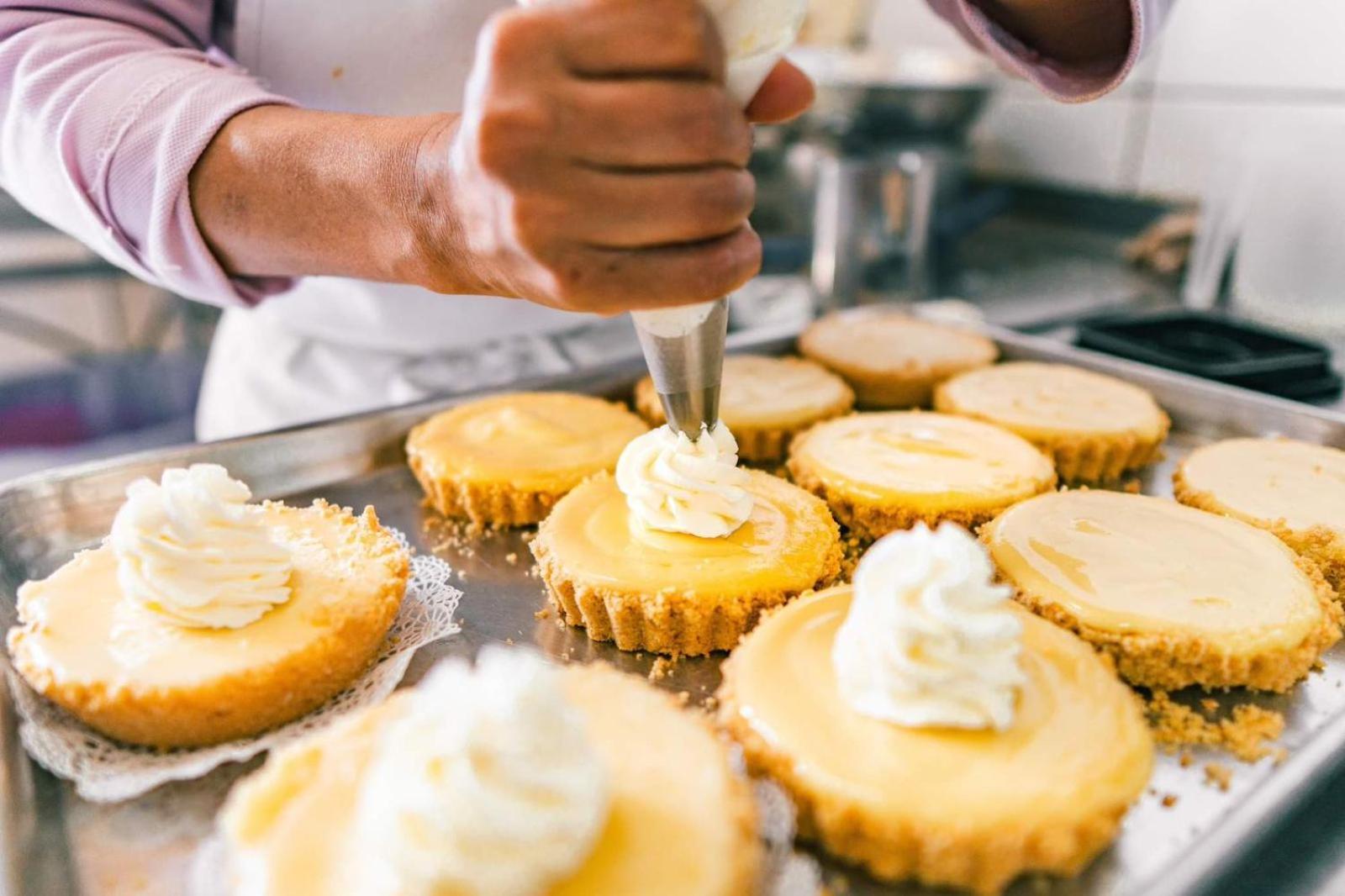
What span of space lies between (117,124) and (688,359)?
4.17ft

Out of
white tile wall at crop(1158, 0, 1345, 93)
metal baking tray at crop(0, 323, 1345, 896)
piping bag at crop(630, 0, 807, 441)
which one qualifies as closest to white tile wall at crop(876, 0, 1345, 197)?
white tile wall at crop(1158, 0, 1345, 93)

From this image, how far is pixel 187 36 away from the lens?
228 cm

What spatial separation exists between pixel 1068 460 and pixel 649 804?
1712 mm

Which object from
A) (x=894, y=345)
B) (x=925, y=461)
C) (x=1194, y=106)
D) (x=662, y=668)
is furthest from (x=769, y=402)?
(x=1194, y=106)

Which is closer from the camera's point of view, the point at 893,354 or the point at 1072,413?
the point at 1072,413

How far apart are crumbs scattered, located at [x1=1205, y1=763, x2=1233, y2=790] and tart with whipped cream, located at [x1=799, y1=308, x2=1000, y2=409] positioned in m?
1.55

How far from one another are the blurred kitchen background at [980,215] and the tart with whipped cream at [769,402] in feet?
1.38

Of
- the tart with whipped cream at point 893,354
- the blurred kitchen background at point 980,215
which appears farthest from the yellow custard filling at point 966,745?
the blurred kitchen background at point 980,215

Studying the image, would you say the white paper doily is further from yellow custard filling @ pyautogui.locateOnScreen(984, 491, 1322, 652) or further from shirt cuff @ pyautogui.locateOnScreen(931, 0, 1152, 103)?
shirt cuff @ pyautogui.locateOnScreen(931, 0, 1152, 103)

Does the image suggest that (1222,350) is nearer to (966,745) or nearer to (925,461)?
(925,461)

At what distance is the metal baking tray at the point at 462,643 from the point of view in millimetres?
1306

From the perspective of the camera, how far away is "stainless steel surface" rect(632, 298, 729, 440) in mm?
1505

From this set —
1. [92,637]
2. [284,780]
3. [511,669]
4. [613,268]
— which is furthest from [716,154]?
[92,637]

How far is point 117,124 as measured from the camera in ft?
6.16
